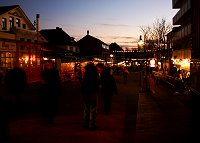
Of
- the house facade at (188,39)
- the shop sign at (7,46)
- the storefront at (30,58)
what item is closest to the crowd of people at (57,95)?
the house facade at (188,39)

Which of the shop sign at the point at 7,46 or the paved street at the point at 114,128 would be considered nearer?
the paved street at the point at 114,128

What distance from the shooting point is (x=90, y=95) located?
29.4 ft

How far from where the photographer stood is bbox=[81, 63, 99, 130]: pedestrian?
9.02 meters

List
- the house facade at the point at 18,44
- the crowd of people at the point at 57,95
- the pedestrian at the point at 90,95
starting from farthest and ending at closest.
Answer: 1. the house facade at the point at 18,44
2. the pedestrian at the point at 90,95
3. the crowd of people at the point at 57,95

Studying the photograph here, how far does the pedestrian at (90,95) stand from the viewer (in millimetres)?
9023

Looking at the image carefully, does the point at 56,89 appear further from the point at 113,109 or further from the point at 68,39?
the point at 68,39

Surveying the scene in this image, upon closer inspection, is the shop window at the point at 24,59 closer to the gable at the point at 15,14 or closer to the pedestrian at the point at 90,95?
the gable at the point at 15,14

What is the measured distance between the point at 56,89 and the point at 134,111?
3781mm

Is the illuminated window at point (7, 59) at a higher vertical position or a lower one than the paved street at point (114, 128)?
higher

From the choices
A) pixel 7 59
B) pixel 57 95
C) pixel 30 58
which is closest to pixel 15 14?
pixel 30 58

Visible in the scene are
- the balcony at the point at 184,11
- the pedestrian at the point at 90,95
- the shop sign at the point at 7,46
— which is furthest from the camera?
the balcony at the point at 184,11

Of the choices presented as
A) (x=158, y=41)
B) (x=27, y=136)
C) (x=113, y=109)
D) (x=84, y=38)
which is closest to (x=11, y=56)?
(x=113, y=109)

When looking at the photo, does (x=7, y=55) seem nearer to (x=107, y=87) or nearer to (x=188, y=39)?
(x=188, y=39)

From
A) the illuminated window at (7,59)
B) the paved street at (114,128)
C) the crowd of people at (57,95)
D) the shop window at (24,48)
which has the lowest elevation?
the paved street at (114,128)
